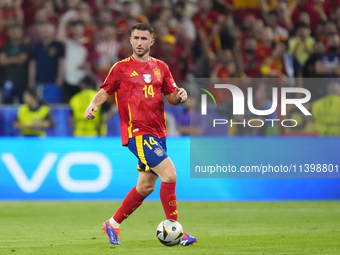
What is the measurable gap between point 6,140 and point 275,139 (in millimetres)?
4986

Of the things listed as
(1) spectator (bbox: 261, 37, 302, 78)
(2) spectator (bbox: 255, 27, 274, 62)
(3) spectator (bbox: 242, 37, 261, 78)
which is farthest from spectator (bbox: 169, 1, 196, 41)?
(1) spectator (bbox: 261, 37, 302, 78)

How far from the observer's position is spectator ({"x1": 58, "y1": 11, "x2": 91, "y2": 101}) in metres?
12.9

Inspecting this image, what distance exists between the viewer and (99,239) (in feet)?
21.8

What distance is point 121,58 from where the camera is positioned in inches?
513

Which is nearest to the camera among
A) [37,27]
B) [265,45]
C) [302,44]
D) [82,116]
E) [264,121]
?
[264,121]

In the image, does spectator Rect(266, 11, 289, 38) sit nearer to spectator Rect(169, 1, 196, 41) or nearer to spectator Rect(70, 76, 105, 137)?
spectator Rect(169, 1, 196, 41)

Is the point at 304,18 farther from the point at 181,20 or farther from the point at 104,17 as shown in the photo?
the point at 104,17

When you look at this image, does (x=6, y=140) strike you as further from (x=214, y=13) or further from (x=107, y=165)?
(x=214, y=13)

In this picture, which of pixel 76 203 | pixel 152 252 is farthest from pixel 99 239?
pixel 76 203

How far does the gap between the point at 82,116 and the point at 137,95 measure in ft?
19.8

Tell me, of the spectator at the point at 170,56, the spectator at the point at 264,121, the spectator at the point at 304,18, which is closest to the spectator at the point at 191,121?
the spectator at the point at 264,121

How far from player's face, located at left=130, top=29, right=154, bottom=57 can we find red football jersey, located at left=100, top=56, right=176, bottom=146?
0.15 meters

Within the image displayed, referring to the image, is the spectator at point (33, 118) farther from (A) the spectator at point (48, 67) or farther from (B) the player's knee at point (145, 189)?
(B) the player's knee at point (145, 189)

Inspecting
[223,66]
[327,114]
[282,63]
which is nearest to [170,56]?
[223,66]
